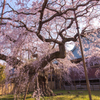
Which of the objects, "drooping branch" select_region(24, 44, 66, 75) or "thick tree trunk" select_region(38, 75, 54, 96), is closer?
"drooping branch" select_region(24, 44, 66, 75)

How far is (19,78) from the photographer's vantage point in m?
6.24

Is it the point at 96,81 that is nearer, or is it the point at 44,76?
the point at 44,76

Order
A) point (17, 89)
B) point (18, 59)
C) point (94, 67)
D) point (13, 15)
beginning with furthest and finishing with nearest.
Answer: point (94, 67) < point (18, 59) < point (13, 15) < point (17, 89)

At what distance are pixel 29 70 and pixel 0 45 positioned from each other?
2.70 m

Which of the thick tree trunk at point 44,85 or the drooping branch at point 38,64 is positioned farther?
the thick tree trunk at point 44,85

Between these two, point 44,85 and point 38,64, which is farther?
point 44,85

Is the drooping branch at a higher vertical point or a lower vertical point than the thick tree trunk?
higher

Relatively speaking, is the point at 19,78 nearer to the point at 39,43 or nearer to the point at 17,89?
the point at 17,89

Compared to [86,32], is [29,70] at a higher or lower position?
lower

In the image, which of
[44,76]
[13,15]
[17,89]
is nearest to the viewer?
[17,89]

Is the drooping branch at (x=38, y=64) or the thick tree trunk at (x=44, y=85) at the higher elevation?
the drooping branch at (x=38, y=64)

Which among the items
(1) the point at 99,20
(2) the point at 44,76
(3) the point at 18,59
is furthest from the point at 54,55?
(1) the point at 99,20

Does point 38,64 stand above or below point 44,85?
above

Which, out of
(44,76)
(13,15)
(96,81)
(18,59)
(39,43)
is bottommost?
(96,81)
